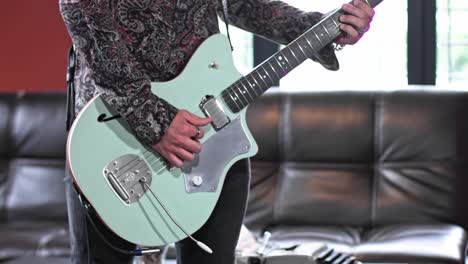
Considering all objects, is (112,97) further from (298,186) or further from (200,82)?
(298,186)

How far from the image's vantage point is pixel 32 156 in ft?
11.2

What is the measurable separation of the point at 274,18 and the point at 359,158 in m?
1.47

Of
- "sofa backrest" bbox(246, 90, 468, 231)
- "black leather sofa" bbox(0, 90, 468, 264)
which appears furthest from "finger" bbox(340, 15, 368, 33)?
"sofa backrest" bbox(246, 90, 468, 231)

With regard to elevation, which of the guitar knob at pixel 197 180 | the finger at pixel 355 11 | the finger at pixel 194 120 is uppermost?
the finger at pixel 355 11

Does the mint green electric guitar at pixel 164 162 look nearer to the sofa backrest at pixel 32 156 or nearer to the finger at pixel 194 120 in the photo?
the finger at pixel 194 120

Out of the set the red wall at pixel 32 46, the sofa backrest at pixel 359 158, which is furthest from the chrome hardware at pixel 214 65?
the red wall at pixel 32 46

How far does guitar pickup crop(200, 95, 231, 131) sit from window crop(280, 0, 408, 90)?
2.05 m

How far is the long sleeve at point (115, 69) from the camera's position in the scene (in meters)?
1.42

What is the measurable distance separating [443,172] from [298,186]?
0.56 metres

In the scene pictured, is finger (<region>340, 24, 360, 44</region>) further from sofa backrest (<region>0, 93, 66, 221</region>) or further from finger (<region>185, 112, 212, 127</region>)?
sofa backrest (<region>0, 93, 66, 221</region>)

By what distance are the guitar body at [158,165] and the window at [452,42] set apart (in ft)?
7.44

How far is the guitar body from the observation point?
58.3 inches

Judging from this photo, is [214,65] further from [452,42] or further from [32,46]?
[32,46]

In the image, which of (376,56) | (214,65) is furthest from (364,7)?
(376,56)
